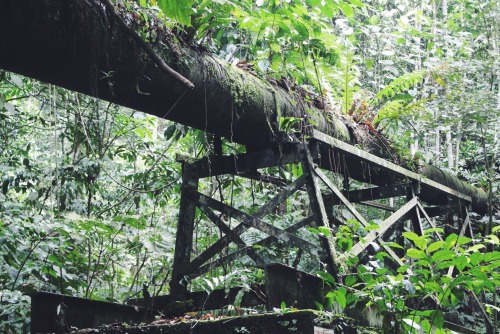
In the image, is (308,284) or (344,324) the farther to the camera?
(308,284)

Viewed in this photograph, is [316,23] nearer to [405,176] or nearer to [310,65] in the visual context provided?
[310,65]

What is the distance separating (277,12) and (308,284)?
2125mm

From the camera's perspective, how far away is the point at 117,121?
299 inches

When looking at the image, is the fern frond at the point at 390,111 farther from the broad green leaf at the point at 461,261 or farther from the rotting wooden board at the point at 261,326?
the broad green leaf at the point at 461,261

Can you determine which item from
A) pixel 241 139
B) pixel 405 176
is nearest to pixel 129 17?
pixel 241 139

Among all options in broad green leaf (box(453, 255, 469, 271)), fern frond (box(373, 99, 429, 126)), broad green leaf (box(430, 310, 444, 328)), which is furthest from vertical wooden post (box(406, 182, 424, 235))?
broad green leaf (box(453, 255, 469, 271))

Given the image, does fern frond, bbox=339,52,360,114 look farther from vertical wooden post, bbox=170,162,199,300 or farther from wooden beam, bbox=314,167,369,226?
vertical wooden post, bbox=170,162,199,300

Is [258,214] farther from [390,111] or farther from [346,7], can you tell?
[390,111]

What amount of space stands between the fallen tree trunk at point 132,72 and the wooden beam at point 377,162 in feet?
0.98

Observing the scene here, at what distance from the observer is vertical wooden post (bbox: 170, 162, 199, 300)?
17.7 ft

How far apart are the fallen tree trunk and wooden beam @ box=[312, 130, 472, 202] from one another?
299 millimetres

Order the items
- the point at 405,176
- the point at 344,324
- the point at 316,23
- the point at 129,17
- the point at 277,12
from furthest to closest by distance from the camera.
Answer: the point at 405,176
the point at 316,23
the point at 277,12
the point at 129,17
the point at 344,324

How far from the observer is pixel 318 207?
4.79 meters

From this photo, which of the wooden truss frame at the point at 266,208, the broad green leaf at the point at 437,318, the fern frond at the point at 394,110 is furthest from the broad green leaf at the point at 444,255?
the fern frond at the point at 394,110
